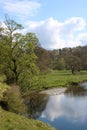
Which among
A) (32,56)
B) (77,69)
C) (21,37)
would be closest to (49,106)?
(32,56)

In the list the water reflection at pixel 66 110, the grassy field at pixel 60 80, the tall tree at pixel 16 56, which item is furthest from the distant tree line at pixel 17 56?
the grassy field at pixel 60 80

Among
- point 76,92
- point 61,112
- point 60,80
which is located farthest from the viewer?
point 60,80

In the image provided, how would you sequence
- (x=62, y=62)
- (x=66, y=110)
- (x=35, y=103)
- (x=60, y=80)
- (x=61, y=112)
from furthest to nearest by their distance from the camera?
(x=62, y=62) < (x=60, y=80) < (x=35, y=103) < (x=66, y=110) < (x=61, y=112)

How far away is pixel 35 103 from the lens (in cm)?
4247

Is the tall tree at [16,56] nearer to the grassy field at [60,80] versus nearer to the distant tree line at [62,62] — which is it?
the grassy field at [60,80]

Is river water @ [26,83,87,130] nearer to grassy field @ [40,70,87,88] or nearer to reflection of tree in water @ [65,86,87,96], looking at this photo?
reflection of tree in water @ [65,86,87,96]

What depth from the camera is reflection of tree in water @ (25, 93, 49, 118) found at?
35094 millimetres

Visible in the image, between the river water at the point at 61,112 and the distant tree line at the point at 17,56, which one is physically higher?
the distant tree line at the point at 17,56

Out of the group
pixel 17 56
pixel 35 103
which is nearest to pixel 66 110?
pixel 35 103

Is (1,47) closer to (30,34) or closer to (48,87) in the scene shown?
A: (30,34)

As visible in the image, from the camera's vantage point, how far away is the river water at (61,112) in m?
28.8

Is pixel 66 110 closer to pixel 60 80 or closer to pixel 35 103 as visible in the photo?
pixel 35 103

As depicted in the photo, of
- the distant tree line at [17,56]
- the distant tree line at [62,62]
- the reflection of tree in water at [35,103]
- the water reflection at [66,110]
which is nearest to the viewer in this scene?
the water reflection at [66,110]

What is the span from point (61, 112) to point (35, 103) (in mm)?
8025
